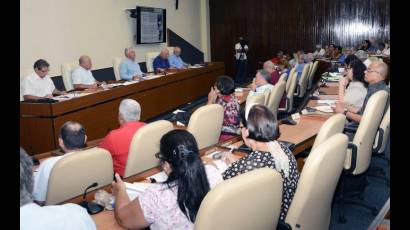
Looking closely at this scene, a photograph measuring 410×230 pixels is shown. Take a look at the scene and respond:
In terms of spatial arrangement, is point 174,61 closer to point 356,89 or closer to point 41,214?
point 356,89

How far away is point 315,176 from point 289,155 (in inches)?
13.9

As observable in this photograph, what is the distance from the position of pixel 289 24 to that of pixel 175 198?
1226 cm

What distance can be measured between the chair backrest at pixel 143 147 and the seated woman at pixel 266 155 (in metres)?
0.81

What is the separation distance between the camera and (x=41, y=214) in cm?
144

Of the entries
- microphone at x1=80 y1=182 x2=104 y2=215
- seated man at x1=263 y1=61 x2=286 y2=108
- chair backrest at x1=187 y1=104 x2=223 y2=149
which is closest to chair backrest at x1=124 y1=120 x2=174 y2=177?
chair backrest at x1=187 y1=104 x2=223 y2=149

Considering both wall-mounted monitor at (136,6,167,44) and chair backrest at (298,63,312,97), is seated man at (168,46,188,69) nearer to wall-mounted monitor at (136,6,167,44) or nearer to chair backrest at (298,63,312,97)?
wall-mounted monitor at (136,6,167,44)

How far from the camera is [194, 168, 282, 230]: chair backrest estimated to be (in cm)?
150

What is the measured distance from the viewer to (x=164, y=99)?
7.80m

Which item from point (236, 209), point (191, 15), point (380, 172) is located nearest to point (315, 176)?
point (236, 209)

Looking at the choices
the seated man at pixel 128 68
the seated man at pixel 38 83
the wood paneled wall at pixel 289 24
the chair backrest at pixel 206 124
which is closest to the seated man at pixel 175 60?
the seated man at pixel 128 68

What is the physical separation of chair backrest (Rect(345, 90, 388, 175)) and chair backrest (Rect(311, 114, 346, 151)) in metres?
0.42

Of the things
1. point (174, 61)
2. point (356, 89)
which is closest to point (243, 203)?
point (356, 89)
